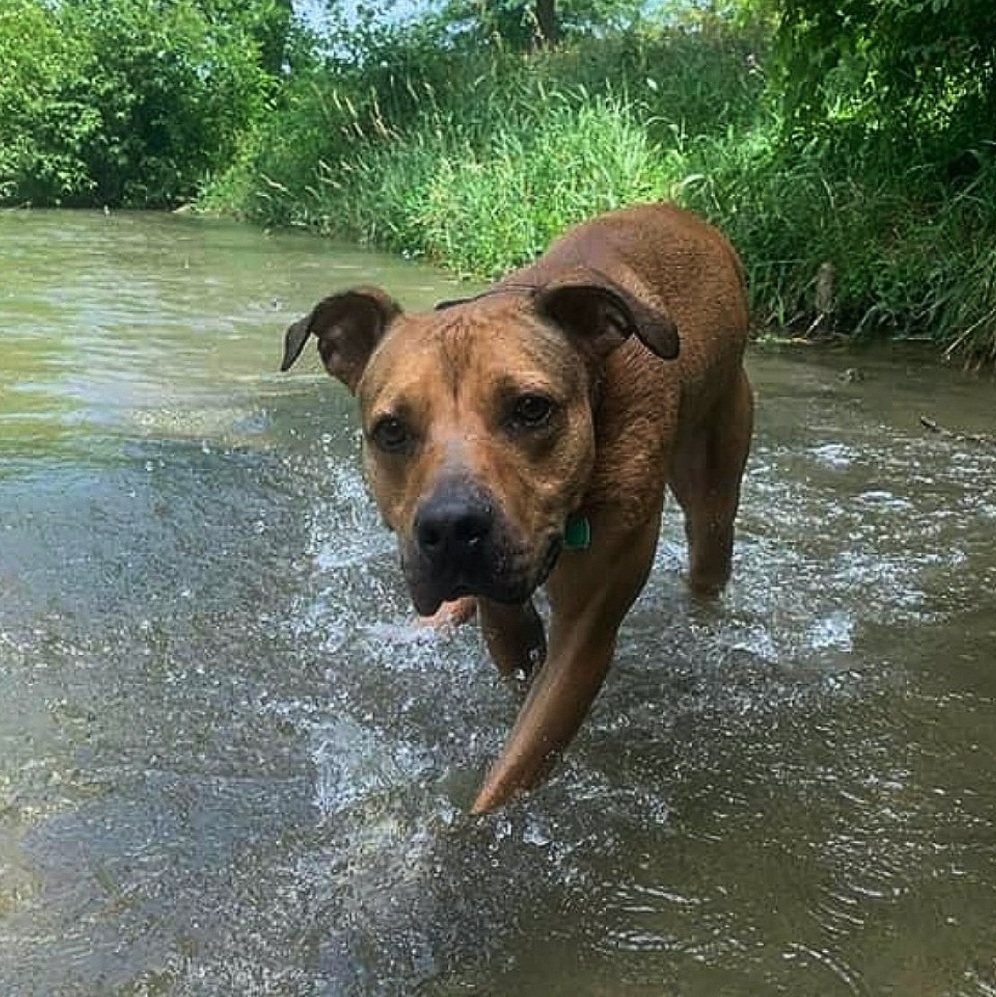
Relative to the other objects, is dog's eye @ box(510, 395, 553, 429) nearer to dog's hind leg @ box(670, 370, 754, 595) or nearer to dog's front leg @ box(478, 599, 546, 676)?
dog's front leg @ box(478, 599, 546, 676)

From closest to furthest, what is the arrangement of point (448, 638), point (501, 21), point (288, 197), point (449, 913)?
1. point (449, 913)
2. point (448, 638)
3. point (288, 197)
4. point (501, 21)

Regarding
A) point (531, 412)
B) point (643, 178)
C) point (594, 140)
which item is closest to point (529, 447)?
point (531, 412)

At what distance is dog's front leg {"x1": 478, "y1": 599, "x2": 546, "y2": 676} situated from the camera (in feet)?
12.1

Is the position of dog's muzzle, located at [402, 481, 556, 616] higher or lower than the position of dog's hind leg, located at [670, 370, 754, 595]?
higher

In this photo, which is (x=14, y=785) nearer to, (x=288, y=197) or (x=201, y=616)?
(x=201, y=616)

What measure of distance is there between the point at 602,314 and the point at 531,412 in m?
0.42

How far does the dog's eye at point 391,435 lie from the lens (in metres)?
3.07

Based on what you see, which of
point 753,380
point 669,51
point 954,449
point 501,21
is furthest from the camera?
point 501,21

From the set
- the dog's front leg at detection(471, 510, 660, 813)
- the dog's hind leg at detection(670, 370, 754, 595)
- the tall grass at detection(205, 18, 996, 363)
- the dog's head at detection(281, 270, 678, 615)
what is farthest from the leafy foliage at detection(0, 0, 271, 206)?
the dog's front leg at detection(471, 510, 660, 813)

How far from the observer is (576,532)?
3191 mm

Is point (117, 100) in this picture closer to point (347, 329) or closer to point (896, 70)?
point (896, 70)

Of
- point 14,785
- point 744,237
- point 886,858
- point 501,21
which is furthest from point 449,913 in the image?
point 501,21

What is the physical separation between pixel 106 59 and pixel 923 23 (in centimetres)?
2300

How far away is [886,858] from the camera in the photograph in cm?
296
